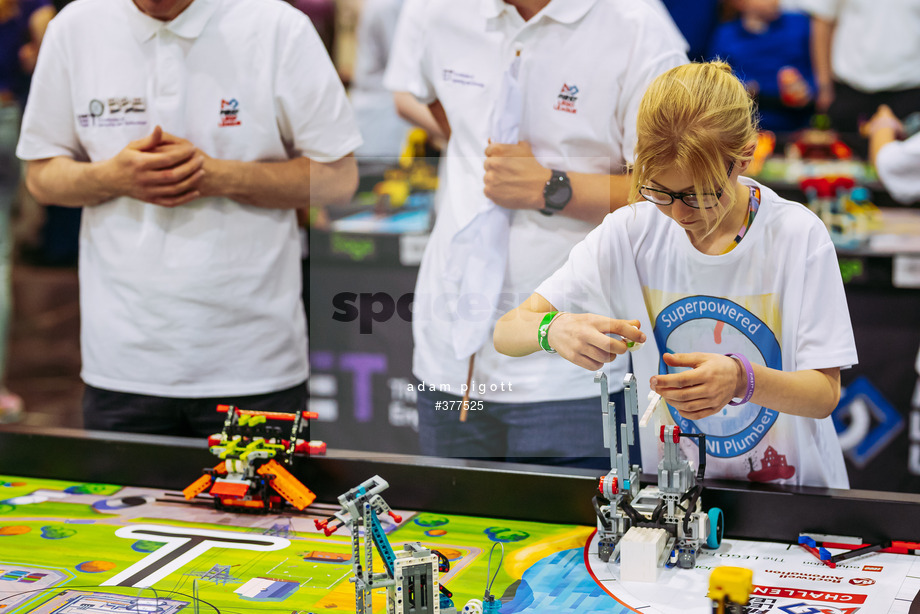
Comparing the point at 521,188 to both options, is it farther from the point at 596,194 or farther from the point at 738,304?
the point at 738,304

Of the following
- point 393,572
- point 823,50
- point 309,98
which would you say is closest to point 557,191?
point 309,98

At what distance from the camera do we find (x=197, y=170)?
2.24 metres

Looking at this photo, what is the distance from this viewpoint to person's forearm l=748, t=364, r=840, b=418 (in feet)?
5.16

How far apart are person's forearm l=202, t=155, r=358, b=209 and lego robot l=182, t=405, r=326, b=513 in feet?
1.83

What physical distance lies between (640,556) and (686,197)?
20.8 inches

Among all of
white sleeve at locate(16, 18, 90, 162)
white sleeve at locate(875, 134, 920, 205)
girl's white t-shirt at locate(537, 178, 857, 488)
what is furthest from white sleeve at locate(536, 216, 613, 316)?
white sleeve at locate(875, 134, 920, 205)

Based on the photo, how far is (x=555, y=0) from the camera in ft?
6.66

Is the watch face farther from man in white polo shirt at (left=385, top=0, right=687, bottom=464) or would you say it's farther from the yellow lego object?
the yellow lego object

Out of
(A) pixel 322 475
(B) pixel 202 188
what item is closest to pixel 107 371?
(B) pixel 202 188

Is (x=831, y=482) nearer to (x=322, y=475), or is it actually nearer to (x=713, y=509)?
(x=713, y=509)

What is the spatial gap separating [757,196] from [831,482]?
0.50 metres

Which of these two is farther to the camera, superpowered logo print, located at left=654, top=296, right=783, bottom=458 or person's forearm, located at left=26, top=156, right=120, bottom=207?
person's forearm, located at left=26, top=156, right=120, bottom=207

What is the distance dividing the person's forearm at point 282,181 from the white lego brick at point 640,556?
1.12m

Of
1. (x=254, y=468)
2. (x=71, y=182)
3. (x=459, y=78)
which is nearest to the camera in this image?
(x=254, y=468)
